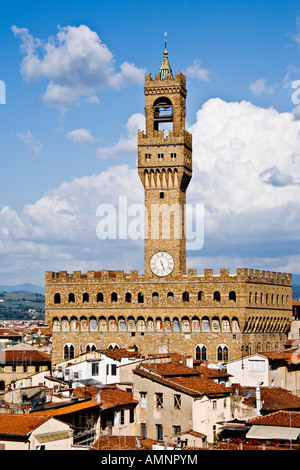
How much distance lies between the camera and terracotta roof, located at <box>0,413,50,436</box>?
121 ft

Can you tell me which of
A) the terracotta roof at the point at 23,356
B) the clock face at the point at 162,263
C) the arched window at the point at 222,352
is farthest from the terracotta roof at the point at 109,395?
the terracotta roof at the point at 23,356

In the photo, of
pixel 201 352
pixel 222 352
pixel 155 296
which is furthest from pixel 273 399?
pixel 155 296

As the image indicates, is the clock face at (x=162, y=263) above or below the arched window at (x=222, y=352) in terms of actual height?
above

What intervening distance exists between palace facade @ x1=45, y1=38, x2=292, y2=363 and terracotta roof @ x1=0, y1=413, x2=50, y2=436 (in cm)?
3470

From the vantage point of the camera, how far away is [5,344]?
104875mm

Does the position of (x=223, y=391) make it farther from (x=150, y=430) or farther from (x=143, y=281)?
(x=143, y=281)

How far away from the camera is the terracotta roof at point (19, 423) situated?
37000mm

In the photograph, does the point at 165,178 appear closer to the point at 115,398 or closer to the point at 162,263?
the point at 162,263

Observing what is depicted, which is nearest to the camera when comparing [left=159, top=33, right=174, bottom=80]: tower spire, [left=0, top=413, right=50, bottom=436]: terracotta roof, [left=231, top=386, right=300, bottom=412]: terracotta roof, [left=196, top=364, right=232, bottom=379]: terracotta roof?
[left=0, top=413, right=50, bottom=436]: terracotta roof

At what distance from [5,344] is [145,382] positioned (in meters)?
56.6

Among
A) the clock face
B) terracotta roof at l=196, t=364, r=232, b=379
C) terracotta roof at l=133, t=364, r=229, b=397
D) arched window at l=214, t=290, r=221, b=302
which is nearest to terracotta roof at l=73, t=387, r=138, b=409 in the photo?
terracotta roof at l=133, t=364, r=229, b=397

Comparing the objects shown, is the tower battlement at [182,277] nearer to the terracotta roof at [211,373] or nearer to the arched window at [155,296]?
the arched window at [155,296]

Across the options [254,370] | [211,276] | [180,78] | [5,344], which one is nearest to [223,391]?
[254,370]

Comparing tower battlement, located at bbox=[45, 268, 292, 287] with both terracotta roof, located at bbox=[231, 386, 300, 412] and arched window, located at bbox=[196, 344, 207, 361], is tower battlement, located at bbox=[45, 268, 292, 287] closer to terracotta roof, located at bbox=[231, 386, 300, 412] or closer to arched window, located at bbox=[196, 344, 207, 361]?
arched window, located at bbox=[196, 344, 207, 361]
